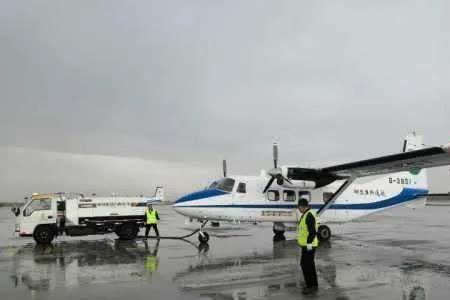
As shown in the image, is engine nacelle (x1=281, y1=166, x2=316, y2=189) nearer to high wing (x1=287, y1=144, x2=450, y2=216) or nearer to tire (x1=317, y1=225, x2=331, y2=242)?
high wing (x1=287, y1=144, x2=450, y2=216)

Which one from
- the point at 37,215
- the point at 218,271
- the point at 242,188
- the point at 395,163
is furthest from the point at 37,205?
the point at 395,163

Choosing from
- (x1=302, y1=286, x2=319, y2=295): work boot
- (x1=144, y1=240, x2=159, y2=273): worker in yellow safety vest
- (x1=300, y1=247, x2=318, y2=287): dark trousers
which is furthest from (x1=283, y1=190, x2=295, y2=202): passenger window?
(x1=302, y1=286, x2=319, y2=295): work boot

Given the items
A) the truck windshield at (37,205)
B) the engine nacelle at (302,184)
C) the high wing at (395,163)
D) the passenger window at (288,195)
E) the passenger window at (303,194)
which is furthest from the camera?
the passenger window at (303,194)

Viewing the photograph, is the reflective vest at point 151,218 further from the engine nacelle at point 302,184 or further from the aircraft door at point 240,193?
the engine nacelle at point 302,184

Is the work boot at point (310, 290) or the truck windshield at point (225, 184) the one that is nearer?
the work boot at point (310, 290)

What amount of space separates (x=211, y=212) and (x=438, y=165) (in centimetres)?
886

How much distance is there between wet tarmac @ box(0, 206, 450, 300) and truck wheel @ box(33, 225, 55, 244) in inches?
30.7

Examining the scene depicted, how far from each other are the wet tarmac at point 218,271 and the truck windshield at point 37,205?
5.55 ft

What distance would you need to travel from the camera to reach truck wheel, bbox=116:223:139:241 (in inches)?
763

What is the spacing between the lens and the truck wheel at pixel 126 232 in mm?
19391

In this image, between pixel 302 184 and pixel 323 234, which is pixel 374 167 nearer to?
pixel 302 184

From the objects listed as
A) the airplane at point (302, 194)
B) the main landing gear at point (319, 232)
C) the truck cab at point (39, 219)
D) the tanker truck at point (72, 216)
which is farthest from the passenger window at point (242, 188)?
the truck cab at point (39, 219)

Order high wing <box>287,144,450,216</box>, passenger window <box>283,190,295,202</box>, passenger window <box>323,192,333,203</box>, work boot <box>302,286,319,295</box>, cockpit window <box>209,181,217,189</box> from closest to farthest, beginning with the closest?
work boot <box>302,286,319,295</box> → high wing <box>287,144,450,216</box> → cockpit window <box>209,181,217,189</box> → passenger window <box>283,190,295,202</box> → passenger window <box>323,192,333,203</box>

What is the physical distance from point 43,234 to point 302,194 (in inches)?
446
